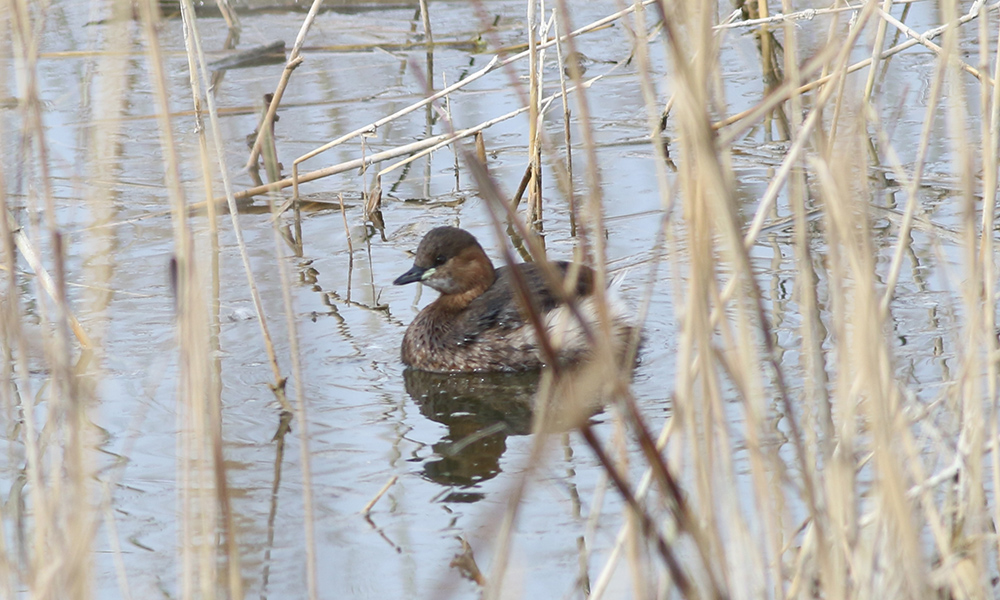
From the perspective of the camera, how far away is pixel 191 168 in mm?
7055

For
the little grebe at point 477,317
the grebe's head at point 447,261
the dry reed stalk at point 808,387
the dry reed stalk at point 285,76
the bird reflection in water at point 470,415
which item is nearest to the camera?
the dry reed stalk at point 808,387

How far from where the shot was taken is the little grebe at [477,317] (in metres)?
4.79

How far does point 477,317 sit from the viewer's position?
4988 millimetres

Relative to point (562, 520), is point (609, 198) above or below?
above

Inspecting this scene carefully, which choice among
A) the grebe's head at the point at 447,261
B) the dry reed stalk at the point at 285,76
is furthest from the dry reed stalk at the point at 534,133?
the dry reed stalk at the point at 285,76

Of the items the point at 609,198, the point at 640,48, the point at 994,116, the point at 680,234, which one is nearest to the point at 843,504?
the point at 640,48

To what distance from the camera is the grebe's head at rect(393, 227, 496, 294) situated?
5.02 metres

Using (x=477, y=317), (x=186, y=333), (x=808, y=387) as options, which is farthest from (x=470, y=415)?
(x=186, y=333)

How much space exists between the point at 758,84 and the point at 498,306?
363cm

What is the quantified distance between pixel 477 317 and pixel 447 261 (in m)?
0.25

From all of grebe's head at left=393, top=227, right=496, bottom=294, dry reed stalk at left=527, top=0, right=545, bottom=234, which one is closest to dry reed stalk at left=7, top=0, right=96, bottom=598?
grebe's head at left=393, top=227, right=496, bottom=294

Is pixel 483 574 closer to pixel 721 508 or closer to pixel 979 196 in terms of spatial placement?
pixel 721 508

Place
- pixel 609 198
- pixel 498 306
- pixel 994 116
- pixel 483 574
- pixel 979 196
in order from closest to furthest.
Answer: pixel 994 116
pixel 483 574
pixel 498 306
pixel 979 196
pixel 609 198

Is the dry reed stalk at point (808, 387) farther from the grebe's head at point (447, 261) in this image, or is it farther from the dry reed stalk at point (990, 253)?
the grebe's head at point (447, 261)
